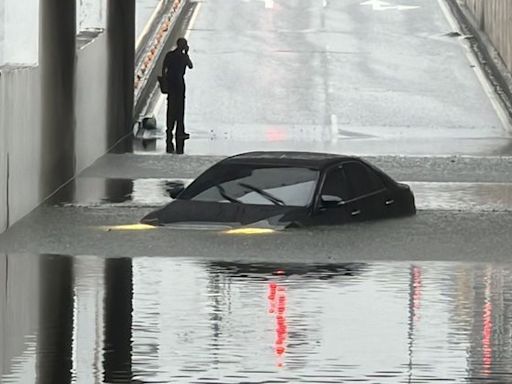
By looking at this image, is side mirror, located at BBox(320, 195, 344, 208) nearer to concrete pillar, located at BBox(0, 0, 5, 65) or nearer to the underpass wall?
the underpass wall

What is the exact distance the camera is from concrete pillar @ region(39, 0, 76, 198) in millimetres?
25172

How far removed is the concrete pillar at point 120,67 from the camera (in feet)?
114

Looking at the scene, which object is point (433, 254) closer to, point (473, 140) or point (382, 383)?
point (382, 383)

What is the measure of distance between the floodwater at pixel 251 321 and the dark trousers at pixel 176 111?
55.7 feet

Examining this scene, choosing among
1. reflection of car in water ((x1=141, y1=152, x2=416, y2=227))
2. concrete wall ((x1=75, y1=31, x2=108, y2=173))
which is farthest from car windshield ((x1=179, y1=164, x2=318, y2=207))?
concrete wall ((x1=75, y1=31, x2=108, y2=173))

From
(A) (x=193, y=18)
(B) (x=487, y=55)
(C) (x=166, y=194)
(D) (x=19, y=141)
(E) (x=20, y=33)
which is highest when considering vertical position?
(A) (x=193, y=18)

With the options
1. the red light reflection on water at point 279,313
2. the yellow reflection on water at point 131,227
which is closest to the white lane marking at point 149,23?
the yellow reflection on water at point 131,227

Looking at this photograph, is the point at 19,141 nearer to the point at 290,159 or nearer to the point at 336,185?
the point at 290,159

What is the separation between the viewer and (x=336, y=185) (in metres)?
21.9

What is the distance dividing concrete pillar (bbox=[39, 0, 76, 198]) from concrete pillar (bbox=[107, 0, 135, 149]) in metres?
5.97

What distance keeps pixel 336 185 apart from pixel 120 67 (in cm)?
1505

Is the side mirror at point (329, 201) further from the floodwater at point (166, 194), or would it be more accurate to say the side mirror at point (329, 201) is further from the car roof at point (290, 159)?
the floodwater at point (166, 194)

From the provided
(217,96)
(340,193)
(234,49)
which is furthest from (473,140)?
(340,193)

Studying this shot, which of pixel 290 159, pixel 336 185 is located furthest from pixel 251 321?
pixel 290 159
